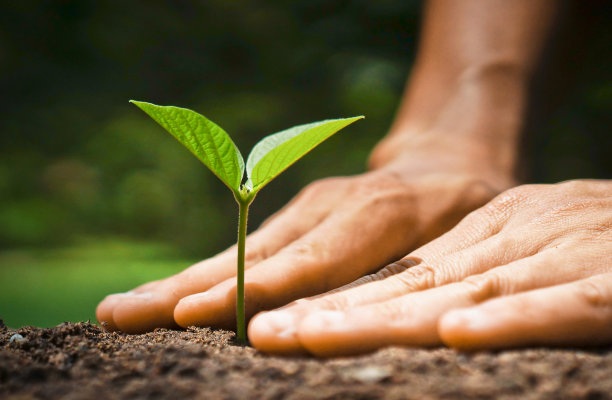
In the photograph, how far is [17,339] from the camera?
0.97m

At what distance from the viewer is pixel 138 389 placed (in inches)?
27.1

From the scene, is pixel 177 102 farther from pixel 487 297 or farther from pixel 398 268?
pixel 487 297

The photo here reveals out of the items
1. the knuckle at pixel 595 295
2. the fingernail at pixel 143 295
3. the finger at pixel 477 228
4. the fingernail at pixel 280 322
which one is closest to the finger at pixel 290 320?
the fingernail at pixel 280 322

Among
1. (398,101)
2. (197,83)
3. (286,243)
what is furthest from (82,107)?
(286,243)

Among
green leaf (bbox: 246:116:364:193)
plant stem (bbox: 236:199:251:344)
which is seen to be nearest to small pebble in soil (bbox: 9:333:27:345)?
plant stem (bbox: 236:199:251:344)

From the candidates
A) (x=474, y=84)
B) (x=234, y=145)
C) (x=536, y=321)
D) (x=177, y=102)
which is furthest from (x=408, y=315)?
(x=177, y=102)

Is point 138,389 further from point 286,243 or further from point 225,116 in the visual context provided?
point 225,116

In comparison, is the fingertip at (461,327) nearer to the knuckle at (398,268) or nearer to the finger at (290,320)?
the finger at (290,320)

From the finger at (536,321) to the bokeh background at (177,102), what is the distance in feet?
8.60

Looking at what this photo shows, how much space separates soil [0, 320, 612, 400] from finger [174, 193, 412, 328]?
26 cm

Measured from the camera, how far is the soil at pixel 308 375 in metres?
0.63

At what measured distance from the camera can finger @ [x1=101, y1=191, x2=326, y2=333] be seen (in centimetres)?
121

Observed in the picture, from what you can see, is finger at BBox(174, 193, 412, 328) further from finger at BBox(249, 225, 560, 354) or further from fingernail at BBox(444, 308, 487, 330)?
fingernail at BBox(444, 308, 487, 330)

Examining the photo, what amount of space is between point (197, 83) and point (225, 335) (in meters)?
2.97
